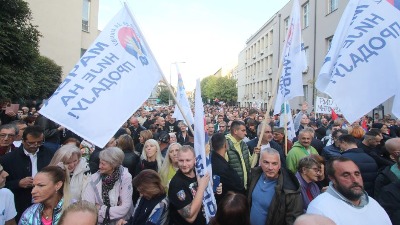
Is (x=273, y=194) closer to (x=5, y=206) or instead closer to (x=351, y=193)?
(x=351, y=193)

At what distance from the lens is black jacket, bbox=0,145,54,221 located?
381cm

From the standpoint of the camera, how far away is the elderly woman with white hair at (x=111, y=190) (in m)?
3.38

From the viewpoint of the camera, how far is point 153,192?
3115mm

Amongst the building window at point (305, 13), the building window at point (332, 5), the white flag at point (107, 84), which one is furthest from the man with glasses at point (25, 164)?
the building window at point (305, 13)

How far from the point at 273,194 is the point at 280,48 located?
3507cm

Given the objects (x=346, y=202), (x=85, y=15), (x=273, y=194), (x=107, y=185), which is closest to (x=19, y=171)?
(x=107, y=185)

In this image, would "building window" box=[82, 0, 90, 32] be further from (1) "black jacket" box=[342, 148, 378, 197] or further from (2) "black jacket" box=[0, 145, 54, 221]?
(1) "black jacket" box=[342, 148, 378, 197]

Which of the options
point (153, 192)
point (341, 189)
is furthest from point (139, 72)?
point (341, 189)

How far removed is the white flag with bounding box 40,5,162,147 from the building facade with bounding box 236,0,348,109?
5217 millimetres

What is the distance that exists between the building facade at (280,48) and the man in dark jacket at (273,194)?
532 cm

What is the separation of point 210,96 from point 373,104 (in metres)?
72.2

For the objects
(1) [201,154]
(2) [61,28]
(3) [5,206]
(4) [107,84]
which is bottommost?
(3) [5,206]

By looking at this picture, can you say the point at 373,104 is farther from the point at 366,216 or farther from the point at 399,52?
the point at 366,216

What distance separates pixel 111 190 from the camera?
351cm
